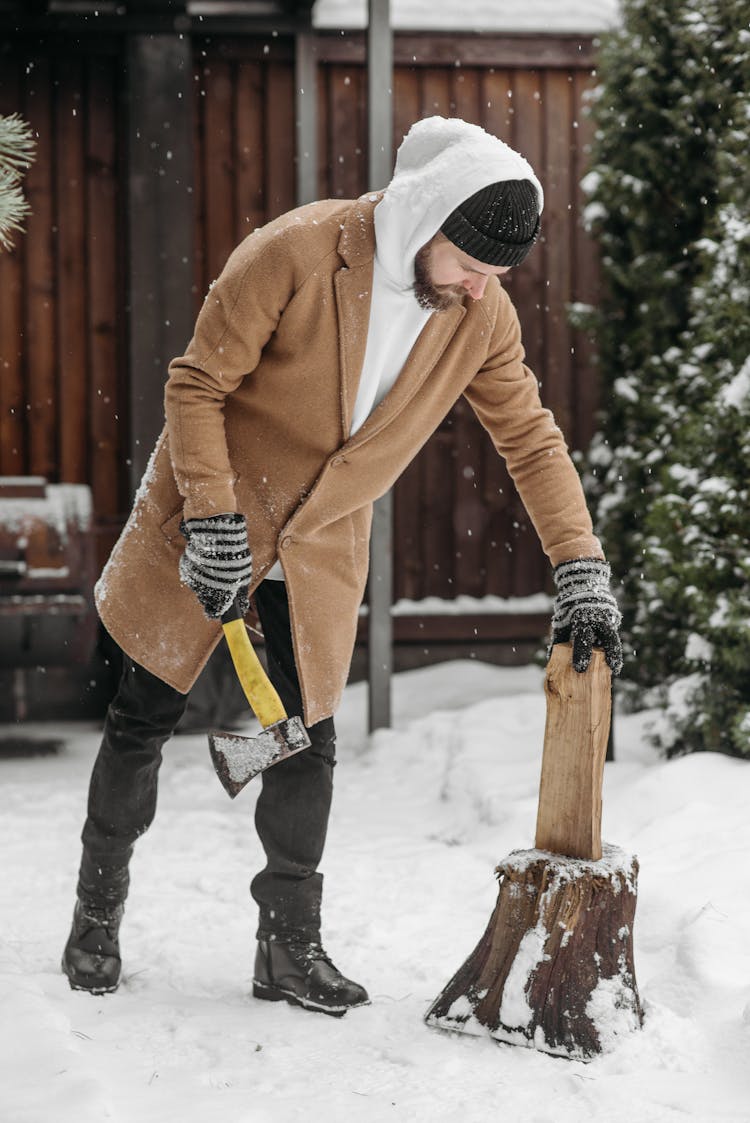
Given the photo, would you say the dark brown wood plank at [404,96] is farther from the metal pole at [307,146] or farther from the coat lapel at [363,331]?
the coat lapel at [363,331]

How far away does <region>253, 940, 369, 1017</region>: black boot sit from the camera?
2805 mm

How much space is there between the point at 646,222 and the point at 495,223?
314cm

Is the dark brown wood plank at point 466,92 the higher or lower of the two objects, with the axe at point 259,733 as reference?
higher

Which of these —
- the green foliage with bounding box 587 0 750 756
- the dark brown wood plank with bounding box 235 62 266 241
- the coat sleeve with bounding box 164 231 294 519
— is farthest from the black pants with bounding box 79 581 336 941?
the dark brown wood plank with bounding box 235 62 266 241

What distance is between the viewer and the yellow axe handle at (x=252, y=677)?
8.45 feet

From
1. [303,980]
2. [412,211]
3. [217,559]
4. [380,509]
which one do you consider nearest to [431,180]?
[412,211]

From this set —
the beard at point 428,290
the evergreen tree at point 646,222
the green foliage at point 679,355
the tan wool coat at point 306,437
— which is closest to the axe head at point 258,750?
the tan wool coat at point 306,437

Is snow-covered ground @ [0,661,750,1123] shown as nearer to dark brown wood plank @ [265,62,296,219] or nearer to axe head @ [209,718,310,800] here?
axe head @ [209,718,310,800]

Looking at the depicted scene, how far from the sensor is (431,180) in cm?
242

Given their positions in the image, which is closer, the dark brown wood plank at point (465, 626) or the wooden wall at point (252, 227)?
the wooden wall at point (252, 227)

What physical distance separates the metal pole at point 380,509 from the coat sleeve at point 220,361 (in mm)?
2753

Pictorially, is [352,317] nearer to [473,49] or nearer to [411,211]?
[411,211]

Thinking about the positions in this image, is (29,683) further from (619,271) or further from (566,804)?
(566,804)

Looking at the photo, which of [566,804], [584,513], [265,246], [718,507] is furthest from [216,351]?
[718,507]
